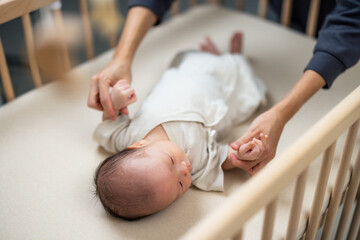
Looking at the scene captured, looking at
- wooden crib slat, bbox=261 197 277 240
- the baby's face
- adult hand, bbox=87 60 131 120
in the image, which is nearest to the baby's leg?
adult hand, bbox=87 60 131 120

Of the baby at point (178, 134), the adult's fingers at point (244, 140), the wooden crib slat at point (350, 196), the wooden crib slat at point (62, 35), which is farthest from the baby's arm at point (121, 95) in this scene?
the wooden crib slat at point (350, 196)

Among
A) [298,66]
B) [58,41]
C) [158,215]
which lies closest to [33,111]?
[58,41]

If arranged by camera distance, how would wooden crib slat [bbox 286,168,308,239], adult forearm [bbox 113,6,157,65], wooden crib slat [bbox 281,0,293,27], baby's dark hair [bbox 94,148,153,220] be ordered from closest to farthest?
wooden crib slat [bbox 286,168,308,239] < baby's dark hair [bbox 94,148,153,220] < adult forearm [bbox 113,6,157,65] < wooden crib slat [bbox 281,0,293,27]

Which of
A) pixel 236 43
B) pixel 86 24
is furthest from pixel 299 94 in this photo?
pixel 86 24

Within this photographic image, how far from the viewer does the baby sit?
758 millimetres

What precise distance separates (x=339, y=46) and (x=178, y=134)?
0.38 m

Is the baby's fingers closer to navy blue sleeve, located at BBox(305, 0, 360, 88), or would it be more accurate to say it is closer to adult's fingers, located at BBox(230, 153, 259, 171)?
adult's fingers, located at BBox(230, 153, 259, 171)

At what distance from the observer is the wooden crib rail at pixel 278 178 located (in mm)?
475

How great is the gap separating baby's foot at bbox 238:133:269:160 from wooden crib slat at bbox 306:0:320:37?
60cm

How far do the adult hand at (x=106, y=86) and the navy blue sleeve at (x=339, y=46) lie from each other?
420 mm

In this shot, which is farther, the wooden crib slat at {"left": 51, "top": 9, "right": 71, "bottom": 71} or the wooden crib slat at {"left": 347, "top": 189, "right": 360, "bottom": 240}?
the wooden crib slat at {"left": 51, "top": 9, "right": 71, "bottom": 71}

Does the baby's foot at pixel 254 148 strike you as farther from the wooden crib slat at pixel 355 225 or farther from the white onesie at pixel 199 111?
the wooden crib slat at pixel 355 225

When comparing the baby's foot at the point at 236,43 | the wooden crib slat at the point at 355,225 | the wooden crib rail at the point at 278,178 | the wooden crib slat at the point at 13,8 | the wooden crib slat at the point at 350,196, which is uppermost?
the wooden crib slat at the point at 13,8

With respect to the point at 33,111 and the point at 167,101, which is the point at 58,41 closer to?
the point at 33,111
